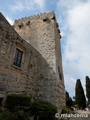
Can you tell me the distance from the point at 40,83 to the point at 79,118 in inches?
137

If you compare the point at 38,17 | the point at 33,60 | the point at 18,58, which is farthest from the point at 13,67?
the point at 38,17

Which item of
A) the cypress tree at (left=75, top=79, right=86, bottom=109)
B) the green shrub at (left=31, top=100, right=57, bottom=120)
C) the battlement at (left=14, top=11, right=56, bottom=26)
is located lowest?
the green shrub at (left=31, top=100, right=57, bottom=120)

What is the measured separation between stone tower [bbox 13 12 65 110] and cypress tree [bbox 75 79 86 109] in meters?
14.0

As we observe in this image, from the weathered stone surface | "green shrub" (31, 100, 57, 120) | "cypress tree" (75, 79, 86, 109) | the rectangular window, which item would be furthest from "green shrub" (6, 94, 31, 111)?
"cypress tree" (75, 79, 86, 109)

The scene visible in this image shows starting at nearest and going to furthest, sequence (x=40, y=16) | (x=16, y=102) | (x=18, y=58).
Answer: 1. (x=16, y=102)
2. (x=18, y=58)
3. (x=40, y=16)

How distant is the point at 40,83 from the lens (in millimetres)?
9297

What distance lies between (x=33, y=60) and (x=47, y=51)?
1.61 meters

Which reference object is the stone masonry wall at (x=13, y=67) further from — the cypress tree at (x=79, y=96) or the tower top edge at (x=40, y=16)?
the cypress tree at (x=79, y=96)

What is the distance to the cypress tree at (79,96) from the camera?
22.8m

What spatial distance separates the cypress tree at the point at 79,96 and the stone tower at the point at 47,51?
1404cm

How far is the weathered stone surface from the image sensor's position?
7.00m

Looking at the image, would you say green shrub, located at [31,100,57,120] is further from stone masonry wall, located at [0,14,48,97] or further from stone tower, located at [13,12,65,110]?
stone tower, located at [13,12,65,110]

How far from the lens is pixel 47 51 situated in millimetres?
10430

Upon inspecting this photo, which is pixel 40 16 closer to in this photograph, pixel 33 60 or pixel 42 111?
pixel 33 60
